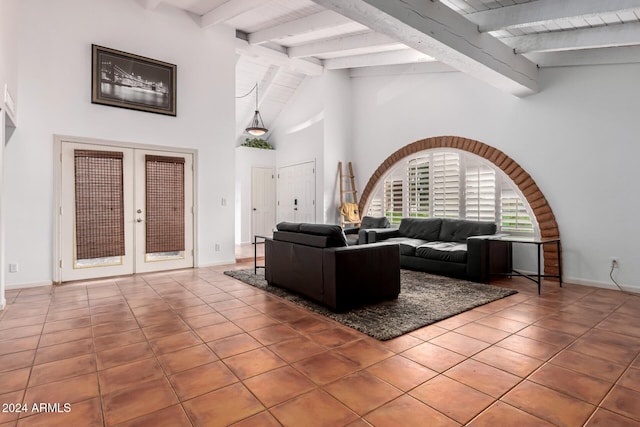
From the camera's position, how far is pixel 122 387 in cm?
205

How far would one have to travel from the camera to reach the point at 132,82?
5.14 meters

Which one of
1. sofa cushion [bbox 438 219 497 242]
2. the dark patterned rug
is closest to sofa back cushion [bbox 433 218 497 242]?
sofa cushion [bbox 438 219 497 242]

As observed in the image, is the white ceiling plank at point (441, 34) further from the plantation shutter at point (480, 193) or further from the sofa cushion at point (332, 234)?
the sofa cushion at point (332, 234)

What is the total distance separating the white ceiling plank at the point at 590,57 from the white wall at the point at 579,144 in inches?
3.3

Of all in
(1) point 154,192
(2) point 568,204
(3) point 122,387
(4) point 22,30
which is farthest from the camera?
(1) point 154,192

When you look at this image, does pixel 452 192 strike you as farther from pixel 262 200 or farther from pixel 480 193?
pixel 262 200

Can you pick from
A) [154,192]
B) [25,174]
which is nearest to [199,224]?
[154,192]

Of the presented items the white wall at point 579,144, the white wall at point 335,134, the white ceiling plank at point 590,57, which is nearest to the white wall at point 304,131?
the white wall at point 335,134

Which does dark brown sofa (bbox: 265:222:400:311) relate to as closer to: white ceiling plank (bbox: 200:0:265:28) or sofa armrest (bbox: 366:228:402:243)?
sofa armrest (bbox: 366:228:402:243)

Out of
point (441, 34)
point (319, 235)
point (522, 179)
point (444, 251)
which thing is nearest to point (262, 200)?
point (444, 251)

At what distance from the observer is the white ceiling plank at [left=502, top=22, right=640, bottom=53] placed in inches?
140

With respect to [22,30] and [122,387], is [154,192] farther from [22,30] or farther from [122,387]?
[122,387]

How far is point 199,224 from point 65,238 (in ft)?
6.01

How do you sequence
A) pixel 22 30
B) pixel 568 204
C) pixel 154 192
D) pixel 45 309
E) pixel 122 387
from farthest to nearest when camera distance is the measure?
pixel 154 192 < pixel 568 204 < pixel 22 30 < pixel 45 309 < pixel 122 387
